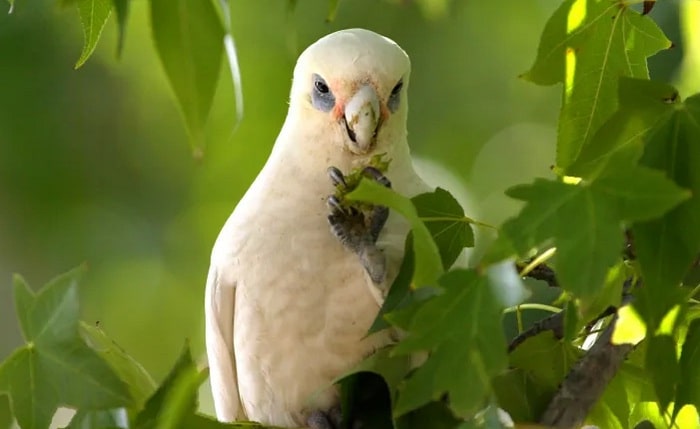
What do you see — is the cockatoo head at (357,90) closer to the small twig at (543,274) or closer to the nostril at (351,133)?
the nostril at (351,133)

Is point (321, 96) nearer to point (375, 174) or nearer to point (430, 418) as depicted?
point (375, 174)

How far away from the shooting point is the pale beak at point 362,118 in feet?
3.04

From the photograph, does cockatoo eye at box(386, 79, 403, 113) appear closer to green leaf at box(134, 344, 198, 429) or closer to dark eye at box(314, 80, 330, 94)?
dark eye at box(314, 80, 330, 94)

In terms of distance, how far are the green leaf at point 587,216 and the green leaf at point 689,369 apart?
0.55ft

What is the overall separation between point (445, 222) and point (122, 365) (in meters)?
0.24

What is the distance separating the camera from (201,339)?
2486 mm

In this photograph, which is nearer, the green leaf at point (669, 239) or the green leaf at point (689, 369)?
the green leaf at point (669, 239)

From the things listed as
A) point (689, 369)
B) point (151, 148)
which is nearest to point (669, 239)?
point (689, 369)

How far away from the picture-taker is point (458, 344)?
0.55 metres

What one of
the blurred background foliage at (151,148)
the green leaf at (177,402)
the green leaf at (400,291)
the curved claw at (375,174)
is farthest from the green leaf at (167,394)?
the blurred background foliage at (151,148)

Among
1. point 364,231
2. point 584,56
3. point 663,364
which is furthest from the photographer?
point 364,231

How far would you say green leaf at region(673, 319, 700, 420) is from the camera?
0.67 m

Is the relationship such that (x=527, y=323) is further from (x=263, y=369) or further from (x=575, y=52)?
(x=575, y=52)

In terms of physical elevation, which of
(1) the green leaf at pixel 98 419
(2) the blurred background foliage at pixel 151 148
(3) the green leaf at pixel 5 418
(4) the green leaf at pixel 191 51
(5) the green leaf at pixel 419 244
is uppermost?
(4) the green leaf at pixel 191 51
